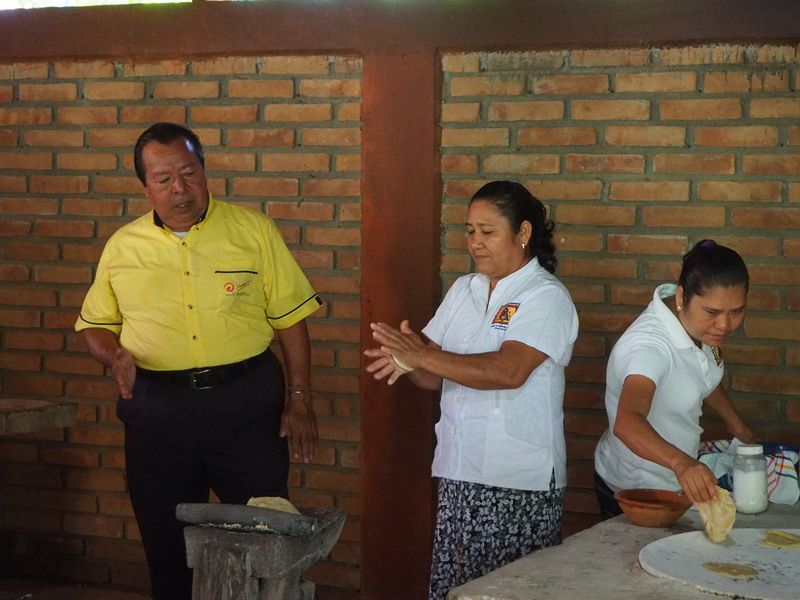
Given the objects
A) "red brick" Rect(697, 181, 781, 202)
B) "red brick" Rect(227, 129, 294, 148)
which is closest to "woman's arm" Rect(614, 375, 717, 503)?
"red brick" Rect(697, 181, 781, 202)

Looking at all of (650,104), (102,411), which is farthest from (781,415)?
(102,411)

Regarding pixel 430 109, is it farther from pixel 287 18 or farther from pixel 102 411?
pixel 102 411

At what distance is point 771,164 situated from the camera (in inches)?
148

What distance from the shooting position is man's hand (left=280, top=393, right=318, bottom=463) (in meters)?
3.58

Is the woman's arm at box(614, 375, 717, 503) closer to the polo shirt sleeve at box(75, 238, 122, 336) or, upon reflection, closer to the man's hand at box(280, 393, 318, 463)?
the man's hand at box(280, 393, 318, 463)

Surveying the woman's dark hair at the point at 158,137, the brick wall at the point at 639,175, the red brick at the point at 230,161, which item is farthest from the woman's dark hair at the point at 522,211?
the red brick at the point at 230,161

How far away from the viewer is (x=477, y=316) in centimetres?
327

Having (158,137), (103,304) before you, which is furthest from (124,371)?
(158,137)

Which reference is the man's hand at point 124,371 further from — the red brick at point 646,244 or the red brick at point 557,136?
the red brick at point 646,244

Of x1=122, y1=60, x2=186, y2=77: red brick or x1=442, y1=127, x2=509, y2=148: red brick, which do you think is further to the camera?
x1=122, y1=60, x2=186, y2=77: red brick

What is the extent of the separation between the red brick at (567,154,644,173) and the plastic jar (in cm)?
136

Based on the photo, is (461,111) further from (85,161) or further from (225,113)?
(85,161)

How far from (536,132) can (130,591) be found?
105 inches

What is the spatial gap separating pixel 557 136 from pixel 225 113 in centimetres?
140
